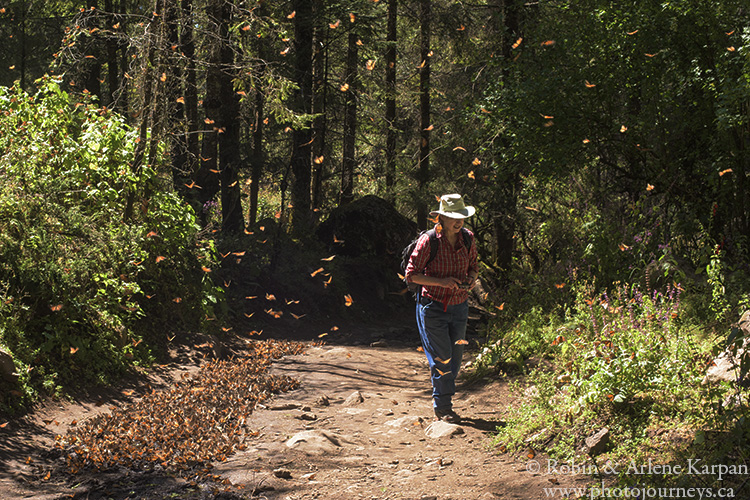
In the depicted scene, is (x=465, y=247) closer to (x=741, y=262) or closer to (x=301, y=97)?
(x=741, y=262)

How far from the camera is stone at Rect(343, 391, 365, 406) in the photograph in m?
7.27

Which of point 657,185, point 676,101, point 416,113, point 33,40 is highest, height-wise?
point 33,40

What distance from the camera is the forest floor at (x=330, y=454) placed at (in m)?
4.53

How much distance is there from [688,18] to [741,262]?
10.7 feet

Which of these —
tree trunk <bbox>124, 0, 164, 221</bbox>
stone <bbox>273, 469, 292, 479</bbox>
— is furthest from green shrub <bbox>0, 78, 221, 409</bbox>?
stone <bbox>273, 469, 292, 479</bbox>

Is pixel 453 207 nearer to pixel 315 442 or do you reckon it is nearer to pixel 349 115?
pixel 315 442

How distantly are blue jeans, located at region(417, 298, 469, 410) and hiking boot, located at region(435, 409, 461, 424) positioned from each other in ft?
0.13

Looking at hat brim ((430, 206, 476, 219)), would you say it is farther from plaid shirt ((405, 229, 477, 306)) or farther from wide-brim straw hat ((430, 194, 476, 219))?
plaid shirt ((405, 229, 477, 306))

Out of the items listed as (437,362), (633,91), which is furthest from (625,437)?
(633,91)

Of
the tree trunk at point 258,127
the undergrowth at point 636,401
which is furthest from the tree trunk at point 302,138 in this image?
the undergrowth at point 636,401

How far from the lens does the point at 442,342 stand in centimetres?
612

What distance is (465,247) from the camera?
6164 millimetres

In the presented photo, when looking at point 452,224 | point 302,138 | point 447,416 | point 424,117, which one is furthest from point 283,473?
point 424,117

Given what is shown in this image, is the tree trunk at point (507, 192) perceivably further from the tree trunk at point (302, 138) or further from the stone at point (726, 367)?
the stone at point (726, 367)
